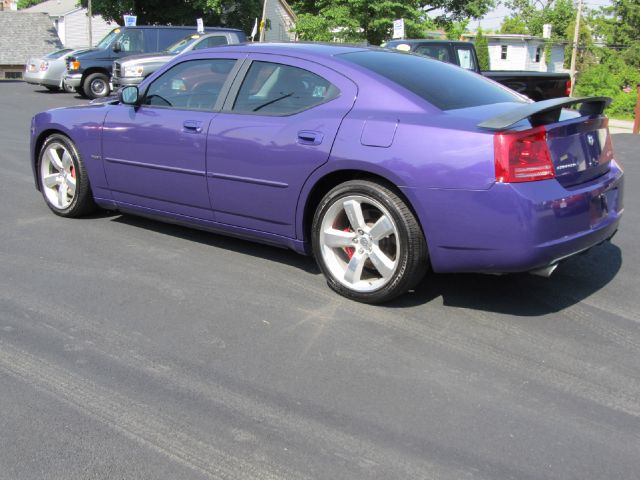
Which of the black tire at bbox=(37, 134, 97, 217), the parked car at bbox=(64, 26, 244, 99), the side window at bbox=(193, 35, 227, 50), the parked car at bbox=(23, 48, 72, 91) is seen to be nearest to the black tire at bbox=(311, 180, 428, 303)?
the black tire at bbox=(37, 134, 97, 217)

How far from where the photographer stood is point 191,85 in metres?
5.36

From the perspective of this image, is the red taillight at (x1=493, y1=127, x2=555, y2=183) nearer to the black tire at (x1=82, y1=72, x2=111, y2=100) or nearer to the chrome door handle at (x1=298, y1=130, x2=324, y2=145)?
the chrome door handle at (x1=298, y1=130, x2=324, y2=145)

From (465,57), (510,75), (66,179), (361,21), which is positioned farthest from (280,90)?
(361,21)

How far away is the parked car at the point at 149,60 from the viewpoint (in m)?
17.2

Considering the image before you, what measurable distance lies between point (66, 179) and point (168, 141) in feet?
4.97

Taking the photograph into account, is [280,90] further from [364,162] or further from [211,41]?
[211,41]

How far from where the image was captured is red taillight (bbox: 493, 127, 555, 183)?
3.78 m

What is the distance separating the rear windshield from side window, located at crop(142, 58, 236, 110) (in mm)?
975

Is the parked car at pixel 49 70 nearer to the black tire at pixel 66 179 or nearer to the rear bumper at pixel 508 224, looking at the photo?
the black tire at pixel 66 179

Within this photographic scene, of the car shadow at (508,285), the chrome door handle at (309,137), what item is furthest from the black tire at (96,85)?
the chrome door handle at (309,137)

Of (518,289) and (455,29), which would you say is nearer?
(518,289)

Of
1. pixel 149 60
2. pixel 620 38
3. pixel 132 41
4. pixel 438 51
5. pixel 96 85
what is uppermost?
Answer: pixel 620 38

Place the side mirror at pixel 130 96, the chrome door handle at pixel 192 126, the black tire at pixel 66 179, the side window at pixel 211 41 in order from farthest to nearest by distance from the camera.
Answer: the side window at pixel 211 41, the black tire at pixel 66 179, the side mirror at pixel 130 96, the chrome door handle at pixel 192 126

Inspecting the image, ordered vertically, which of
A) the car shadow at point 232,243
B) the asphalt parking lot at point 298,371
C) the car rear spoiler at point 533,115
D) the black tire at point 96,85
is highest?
the car rear spoiler at point 533,115
